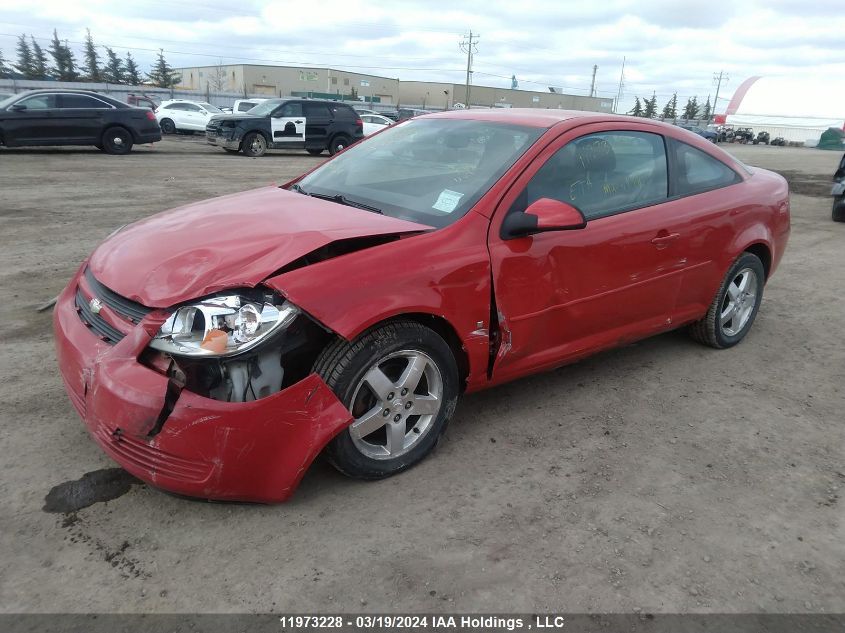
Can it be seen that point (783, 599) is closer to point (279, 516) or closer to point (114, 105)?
point (279, 516)

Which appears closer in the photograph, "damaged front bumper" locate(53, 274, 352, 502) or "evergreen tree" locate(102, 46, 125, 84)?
"damaged front bumper" locate(53, 274, 352, 502)

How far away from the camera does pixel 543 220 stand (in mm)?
2895

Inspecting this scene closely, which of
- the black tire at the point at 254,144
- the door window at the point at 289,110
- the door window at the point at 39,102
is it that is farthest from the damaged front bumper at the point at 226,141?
the door window at the point at 39,102

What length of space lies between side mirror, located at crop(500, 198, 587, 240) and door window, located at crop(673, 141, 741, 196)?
130 centimetres

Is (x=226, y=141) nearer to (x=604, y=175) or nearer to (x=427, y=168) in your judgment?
(x=427, y=168)

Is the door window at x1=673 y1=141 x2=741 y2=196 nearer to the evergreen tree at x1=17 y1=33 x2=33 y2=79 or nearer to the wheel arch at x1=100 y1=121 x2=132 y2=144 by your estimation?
the wheel arch at x1=100 y1=121 x2=132 y2=144

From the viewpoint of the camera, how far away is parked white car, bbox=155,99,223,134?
2511cm

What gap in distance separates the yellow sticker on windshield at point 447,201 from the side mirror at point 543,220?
262 millimetres

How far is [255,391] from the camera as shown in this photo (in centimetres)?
232

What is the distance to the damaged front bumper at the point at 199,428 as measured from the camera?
89.3 inches

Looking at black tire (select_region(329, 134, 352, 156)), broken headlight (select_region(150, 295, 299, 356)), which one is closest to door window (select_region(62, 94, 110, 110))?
black tire (select_region(329, 134, 352, 156))

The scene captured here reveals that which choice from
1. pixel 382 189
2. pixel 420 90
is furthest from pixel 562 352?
pixel 420 90

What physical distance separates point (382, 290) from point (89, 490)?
148cm

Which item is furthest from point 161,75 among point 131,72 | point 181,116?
point 181,116
